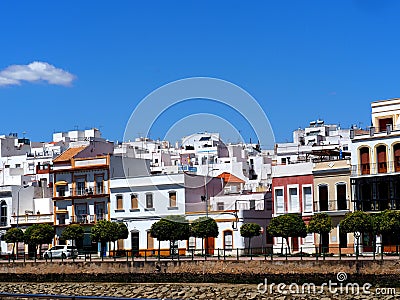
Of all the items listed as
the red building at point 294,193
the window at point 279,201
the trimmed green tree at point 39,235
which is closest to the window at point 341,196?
the red building at point 294,193

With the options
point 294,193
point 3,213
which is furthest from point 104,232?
point 3,213

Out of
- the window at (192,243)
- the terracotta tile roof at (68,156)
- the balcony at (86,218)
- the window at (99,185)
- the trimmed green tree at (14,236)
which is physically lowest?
the window at (192,243)

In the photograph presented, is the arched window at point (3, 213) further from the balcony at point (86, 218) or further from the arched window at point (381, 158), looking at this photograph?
the arched window at point (381, 158)

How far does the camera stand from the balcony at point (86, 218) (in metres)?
70.2

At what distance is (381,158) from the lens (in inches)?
2240

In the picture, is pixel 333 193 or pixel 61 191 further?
pixel 61 191

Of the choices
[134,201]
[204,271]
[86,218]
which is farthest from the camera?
[86,218]

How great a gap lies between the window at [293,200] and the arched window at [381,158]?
702 centimetres

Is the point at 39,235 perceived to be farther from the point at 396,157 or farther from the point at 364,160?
the point at 396,157

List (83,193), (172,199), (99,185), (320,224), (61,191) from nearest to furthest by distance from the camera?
(320,224) → (172,199) → (99,185) → (83,193) → (61,191)

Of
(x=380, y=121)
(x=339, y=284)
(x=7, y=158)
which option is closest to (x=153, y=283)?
(x=339, y=284)

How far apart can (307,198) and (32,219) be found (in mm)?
27223

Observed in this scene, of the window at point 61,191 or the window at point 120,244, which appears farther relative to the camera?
the window at point 61,191

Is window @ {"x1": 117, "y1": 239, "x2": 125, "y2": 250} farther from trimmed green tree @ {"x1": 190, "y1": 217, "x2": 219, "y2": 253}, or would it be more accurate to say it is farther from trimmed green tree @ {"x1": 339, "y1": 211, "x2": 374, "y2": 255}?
trimmed green tree @ {"x1": 339, "y1": 211, "x2": 374, "y2": 255}
